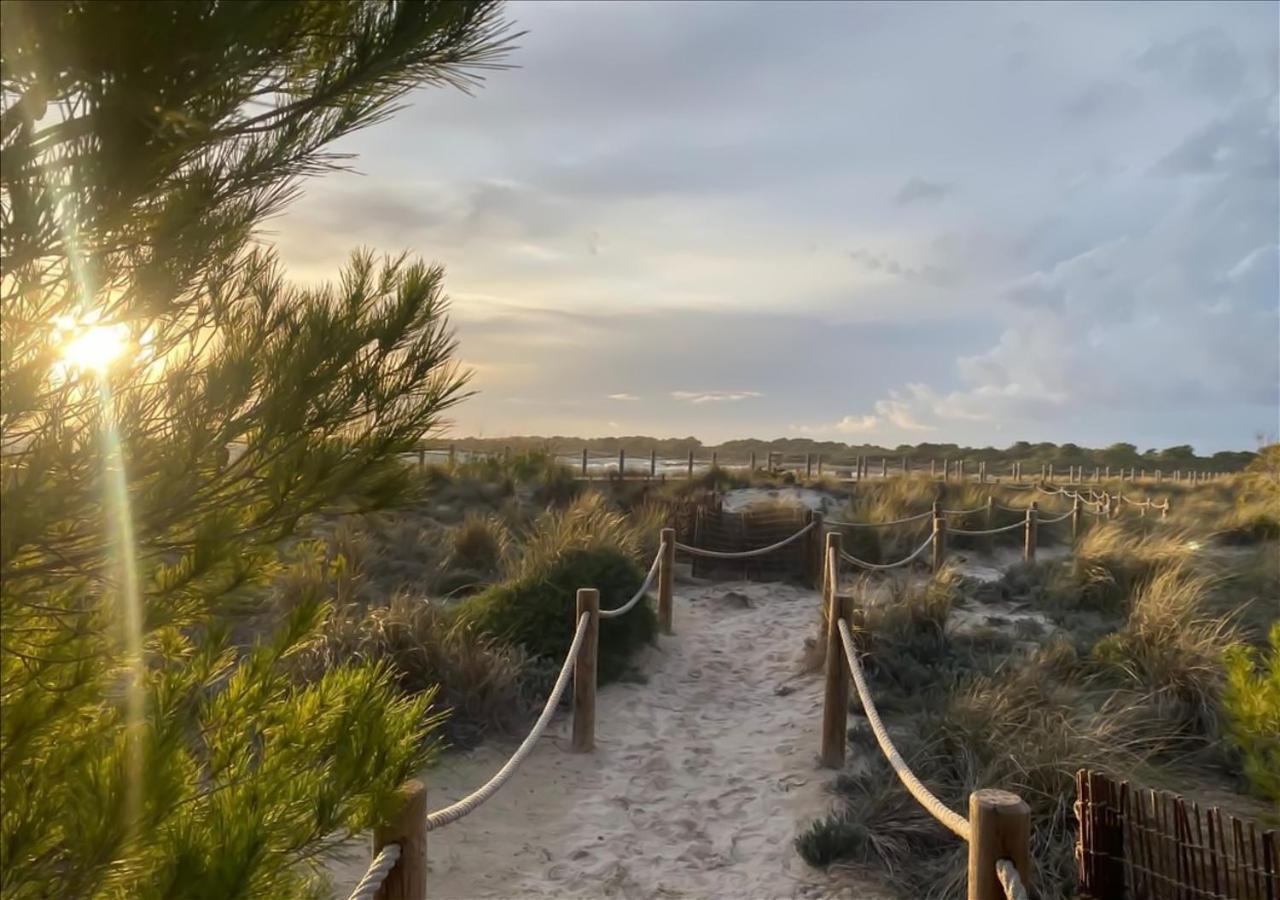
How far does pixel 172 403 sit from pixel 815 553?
11329 millimetres

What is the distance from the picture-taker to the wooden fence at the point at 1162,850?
3381mm

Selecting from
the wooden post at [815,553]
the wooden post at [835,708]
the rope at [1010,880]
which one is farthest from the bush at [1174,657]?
the wooden post at [815,553]

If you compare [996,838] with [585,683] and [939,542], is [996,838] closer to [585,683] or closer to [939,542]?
[585,683]

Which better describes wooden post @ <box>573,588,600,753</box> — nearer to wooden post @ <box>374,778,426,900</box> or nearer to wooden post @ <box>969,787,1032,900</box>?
wooden post @ <box>374,778,426,900</box>

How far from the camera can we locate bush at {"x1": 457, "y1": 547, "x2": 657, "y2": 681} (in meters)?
8.04

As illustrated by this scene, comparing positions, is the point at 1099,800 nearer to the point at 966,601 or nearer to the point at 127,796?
the point at 127,796

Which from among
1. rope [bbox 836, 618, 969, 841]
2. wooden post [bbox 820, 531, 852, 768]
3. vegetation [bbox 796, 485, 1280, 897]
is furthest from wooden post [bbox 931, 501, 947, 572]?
rope [bbox 836, 618, 969, 841]

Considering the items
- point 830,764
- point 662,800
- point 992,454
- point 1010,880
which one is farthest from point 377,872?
point 992,454

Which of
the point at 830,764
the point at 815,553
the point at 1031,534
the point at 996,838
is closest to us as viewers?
the point at 996,838

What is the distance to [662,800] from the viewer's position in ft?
19.9

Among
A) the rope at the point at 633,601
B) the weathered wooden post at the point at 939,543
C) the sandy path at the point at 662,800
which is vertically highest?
the weathered wooden post at the point at 939,543

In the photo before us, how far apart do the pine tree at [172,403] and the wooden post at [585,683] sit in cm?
437

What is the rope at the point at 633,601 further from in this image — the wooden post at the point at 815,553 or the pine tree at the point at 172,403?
the pine tree at the point at 172,403

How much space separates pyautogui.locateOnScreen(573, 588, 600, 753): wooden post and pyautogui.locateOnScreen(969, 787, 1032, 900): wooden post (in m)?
4.17
